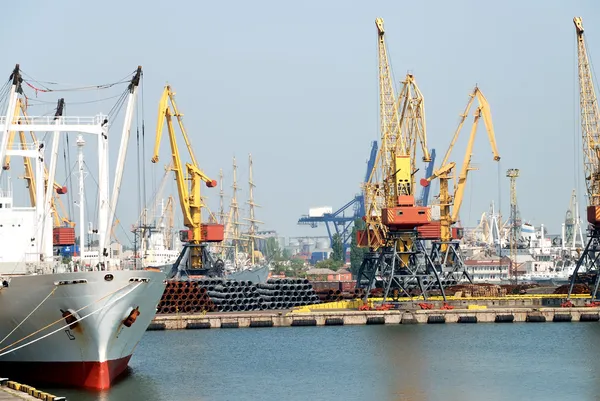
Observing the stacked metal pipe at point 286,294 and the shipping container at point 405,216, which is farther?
the stacked metal pipe at point 286,294

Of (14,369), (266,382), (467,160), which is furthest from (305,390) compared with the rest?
(467,160)

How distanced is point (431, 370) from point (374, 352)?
10.5 meters

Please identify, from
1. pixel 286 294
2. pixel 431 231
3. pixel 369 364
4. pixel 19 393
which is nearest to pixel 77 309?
pixel 19 393

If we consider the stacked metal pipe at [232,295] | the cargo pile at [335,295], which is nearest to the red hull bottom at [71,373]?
the stacked metal pipe at [232,295]

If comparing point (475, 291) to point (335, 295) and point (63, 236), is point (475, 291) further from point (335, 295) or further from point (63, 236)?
point (63, 236)

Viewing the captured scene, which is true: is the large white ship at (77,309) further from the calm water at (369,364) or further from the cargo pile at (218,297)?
the cargo pile at (218,297)

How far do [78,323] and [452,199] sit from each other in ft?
301

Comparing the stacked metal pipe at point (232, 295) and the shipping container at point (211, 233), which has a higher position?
the shipping container at point (211, 233)

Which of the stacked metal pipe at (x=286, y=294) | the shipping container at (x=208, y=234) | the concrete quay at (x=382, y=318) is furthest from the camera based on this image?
the shipping container at (x=208, y=234)

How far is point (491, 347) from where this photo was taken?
79.4 metres

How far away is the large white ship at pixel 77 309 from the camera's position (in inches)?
2153

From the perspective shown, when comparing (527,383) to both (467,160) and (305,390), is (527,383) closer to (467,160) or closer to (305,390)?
(305,390)

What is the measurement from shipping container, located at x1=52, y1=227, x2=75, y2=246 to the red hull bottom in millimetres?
71326

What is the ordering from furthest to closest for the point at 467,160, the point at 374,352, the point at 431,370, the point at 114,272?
1. the point at 467,160
2. the point at 374,352
3. the point at 431,370
4. the point at 114,272
